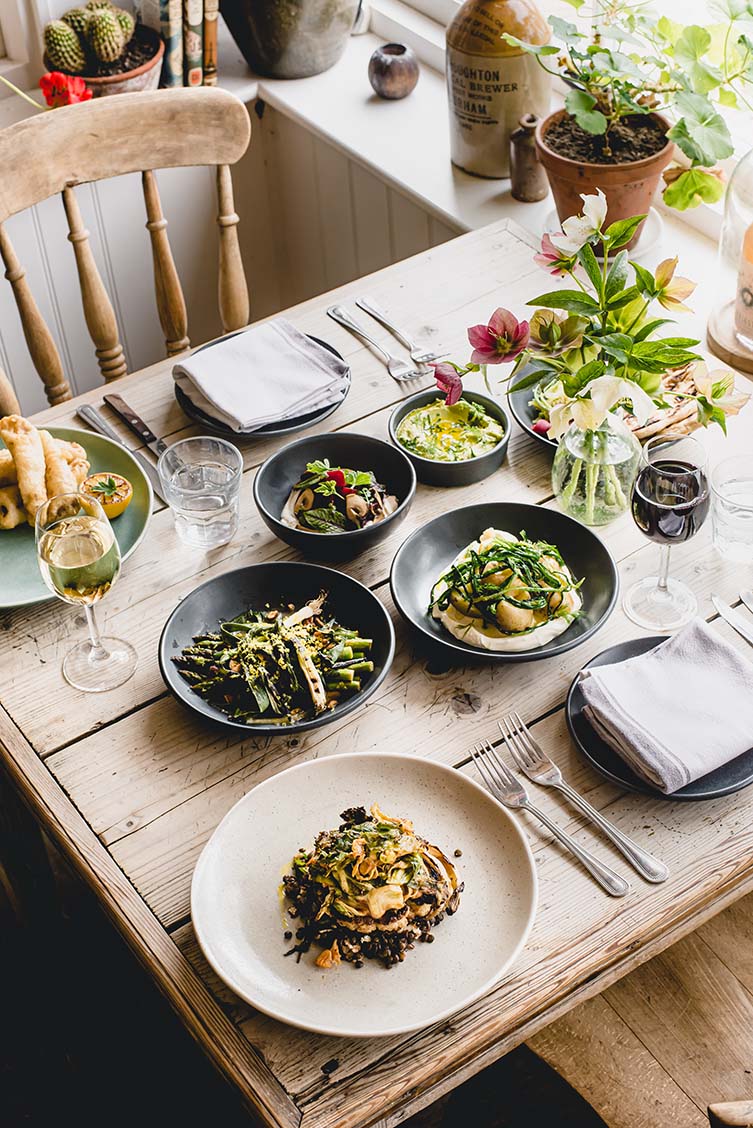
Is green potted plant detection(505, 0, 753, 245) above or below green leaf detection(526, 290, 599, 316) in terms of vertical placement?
below

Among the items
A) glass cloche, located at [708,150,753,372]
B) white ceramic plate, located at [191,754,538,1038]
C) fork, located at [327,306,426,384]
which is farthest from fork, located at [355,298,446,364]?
white ceramic plate, located at [191,754,538,1038]

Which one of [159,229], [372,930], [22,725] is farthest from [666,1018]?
[159,229]

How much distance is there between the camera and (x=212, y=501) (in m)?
1.39

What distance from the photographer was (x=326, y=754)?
1.16 meters

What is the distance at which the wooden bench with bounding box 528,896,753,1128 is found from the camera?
111cm

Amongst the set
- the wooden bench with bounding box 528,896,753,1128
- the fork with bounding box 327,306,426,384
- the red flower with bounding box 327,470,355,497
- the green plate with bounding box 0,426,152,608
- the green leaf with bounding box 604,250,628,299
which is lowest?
the wooden bench with bounding box 528,896,753,1128

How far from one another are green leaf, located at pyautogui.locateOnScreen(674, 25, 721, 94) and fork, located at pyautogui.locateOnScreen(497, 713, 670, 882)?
3.78ft

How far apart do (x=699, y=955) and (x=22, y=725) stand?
76 centimetres

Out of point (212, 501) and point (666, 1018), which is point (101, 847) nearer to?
point (212, 501)

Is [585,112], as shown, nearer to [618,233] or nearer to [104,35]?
[618,233]

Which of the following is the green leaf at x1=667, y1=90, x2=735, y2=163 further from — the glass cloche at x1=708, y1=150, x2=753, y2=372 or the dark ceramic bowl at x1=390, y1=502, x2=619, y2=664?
the dark ceramic bowl at x1=390, y1=502, x2=619, y2=664

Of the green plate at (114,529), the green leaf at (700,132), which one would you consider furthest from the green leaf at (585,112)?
the green plate at (114,529)

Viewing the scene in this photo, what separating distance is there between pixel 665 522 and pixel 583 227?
1.04 feet

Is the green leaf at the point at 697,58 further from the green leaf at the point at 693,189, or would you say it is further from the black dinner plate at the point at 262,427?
the black dinner plate at the point at 262,427
